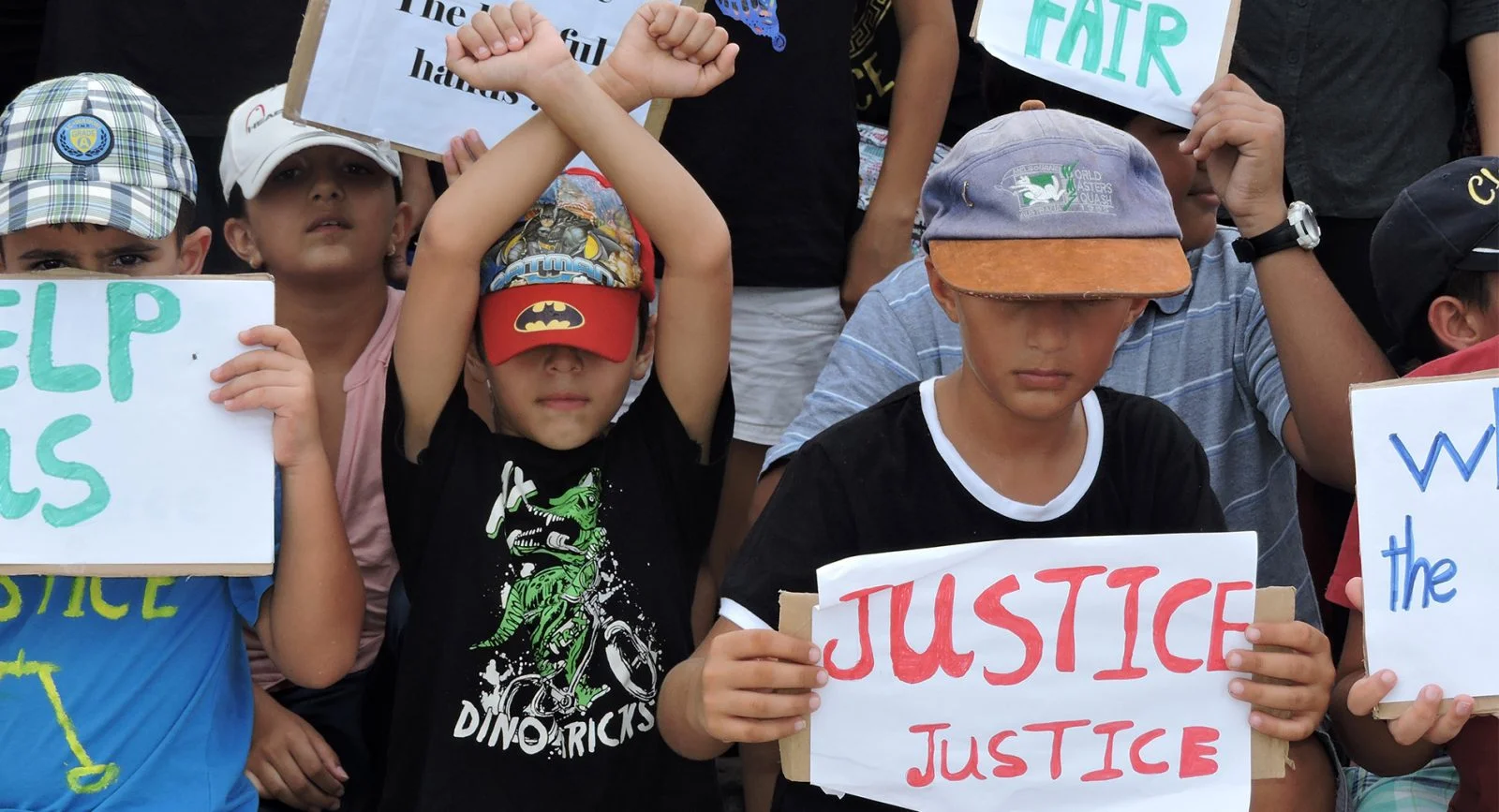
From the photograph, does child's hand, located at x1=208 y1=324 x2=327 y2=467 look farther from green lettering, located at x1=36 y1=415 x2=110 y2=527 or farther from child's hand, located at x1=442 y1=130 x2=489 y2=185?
child's hand, located at x1=442 y1=130 x2=489 y2=185

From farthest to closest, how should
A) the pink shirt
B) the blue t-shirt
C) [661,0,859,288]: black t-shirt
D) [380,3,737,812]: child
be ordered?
1. [661,0,859,288]: black t-shirt
2. the pink shirt
3. [380,3,737,812]: child
4. the blue t-shirt

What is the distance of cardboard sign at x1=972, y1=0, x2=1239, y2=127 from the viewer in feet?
10.0

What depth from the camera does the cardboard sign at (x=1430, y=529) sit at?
2.33 m

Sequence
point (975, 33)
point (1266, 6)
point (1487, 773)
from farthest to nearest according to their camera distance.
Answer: point (1266, 6)
point (975, 33)
point (1487, 773)

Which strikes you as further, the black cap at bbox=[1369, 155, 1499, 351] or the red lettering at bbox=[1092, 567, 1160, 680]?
the black cap at bbox=[1369, 155, 1499, 351]

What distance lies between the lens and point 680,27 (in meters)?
2.84

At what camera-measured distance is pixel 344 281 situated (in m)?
Result: 3.38

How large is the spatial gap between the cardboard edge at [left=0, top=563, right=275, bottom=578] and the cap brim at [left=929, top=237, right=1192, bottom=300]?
114cm

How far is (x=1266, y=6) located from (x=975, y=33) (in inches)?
36.5

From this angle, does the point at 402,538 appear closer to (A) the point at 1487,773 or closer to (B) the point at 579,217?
(B) the point at 579,217

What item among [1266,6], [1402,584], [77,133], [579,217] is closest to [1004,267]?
[1402,584]

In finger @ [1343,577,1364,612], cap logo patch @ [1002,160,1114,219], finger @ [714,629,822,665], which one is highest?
cap logo patch @ [1002,160,1114,219]

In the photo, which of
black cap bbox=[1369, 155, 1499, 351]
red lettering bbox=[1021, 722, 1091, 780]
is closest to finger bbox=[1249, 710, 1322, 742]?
red lettering bbox=[1021, 722, 1091, 780]

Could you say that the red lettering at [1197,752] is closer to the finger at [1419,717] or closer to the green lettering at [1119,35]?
the finger at [1419,717]
